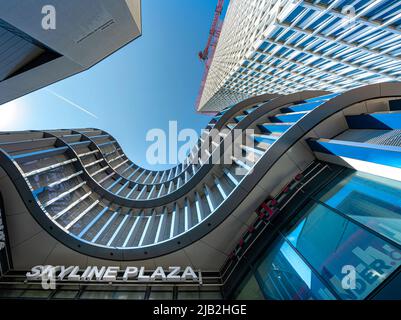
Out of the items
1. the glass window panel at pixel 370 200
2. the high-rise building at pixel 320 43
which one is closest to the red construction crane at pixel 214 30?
the high-rise building at pixel 320 43

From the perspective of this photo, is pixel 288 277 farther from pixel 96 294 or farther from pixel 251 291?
pixel 96 294

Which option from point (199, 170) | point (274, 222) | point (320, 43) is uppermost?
point (320, 43)

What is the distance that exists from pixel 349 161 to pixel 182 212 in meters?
14.6

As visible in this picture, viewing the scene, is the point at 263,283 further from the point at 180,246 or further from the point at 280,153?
the point at 280,153

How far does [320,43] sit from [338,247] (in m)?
32.5

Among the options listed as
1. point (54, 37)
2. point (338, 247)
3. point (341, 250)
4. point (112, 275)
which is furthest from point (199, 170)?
point (54, 37)

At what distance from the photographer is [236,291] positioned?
1023 centimetres

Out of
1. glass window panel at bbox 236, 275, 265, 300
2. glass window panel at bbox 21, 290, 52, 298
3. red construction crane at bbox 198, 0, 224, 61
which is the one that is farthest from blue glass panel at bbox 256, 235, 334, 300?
red construction crane at bbox 198, 0, 224, 61

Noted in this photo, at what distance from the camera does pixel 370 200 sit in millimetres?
7043

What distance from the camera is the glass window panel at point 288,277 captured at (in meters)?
6.96

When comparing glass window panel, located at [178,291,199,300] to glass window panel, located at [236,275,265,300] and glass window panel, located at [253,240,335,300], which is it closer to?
glass window panel, located at [236,275,265,300]

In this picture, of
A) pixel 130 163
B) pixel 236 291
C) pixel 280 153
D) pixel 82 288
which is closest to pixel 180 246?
pixel 236 291

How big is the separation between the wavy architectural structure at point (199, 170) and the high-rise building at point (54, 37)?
5863 millimetres

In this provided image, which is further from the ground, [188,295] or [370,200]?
[370,200]
